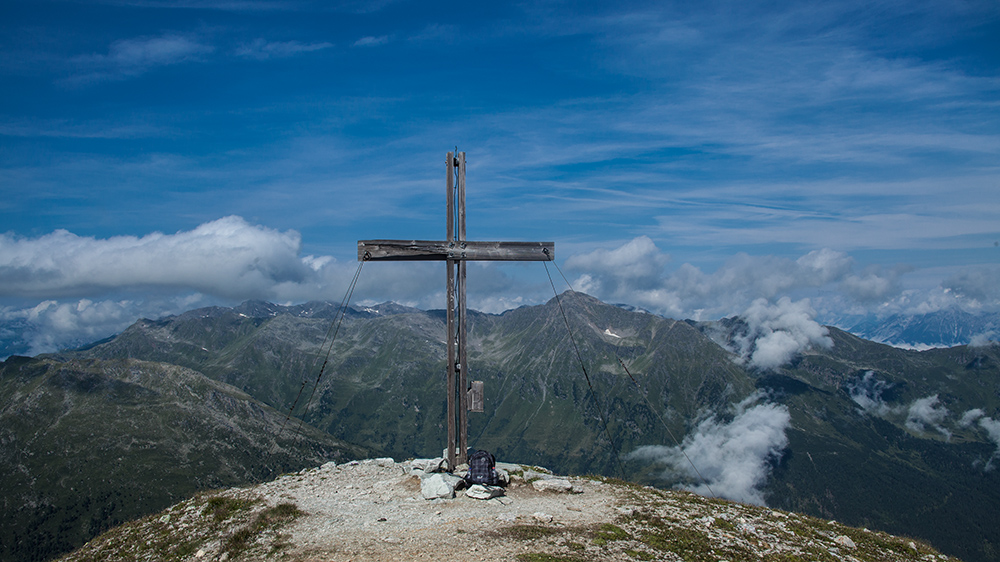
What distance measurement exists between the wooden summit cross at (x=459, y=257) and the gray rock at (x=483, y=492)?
254 cm

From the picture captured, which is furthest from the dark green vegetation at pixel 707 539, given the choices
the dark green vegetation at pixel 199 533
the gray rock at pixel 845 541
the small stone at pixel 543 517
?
the dark green vegetation at pixel 199 533

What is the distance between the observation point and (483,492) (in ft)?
61.4

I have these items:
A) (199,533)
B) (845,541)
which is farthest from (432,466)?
(845,541)

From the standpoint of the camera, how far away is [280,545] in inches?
556

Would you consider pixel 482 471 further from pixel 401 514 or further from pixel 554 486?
pixel 401 514

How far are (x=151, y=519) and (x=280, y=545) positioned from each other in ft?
22.4

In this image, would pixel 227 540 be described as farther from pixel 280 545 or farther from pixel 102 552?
pixel 102 552

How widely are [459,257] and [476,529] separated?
10.2m

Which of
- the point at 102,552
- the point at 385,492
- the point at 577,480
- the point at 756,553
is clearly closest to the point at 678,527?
the point at 756,553

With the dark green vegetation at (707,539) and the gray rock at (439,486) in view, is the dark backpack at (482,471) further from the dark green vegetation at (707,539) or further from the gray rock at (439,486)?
the dark green vegetation at (707,539)

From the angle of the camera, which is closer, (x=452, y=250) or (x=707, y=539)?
(x=707, y=539)

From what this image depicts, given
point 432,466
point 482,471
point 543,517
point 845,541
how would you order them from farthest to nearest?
point 432,466
point 482,471
point 845,541
point 543,517

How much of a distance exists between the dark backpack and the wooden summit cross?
1479 mm

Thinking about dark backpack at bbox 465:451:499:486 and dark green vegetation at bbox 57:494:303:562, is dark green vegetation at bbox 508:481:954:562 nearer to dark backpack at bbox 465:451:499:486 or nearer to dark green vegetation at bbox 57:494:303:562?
dark backpack at bbox 465:451:499:486
